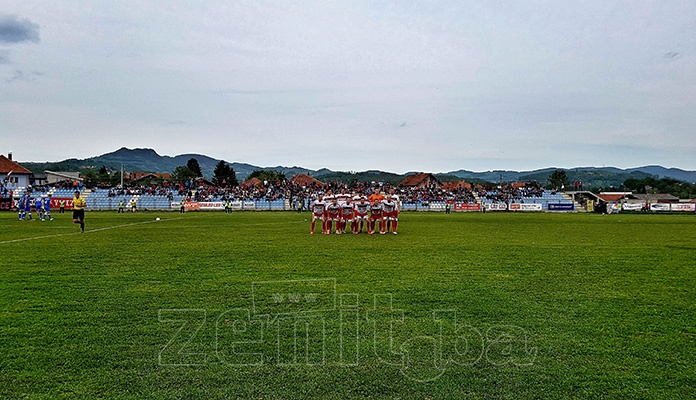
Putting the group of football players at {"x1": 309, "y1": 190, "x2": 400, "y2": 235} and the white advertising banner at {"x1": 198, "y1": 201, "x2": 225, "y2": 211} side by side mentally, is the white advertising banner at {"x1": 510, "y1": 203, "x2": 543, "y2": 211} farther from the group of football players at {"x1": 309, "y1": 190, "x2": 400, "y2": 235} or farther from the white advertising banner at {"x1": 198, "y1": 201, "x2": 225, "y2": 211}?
the group of football players at {"x1": 309, "y1": 190, "x2": 400, "y2": 235}

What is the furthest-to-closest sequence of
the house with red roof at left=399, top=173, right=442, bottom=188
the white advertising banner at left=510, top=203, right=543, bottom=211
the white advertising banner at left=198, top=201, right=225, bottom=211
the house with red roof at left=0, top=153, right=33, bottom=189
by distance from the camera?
the house with red roof at left=399, top=173, right=442, bottom=188
the house with red roof at left=0, top=153, right=33, bottom=189
the white advertising banner at left=510, top=203, right=543, bottom=211
the white advertising banner at left=198, top=201, right=225, bottom=211

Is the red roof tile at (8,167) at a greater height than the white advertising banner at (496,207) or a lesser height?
greater

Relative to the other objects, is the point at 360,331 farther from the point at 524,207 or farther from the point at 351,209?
the point at 524,207

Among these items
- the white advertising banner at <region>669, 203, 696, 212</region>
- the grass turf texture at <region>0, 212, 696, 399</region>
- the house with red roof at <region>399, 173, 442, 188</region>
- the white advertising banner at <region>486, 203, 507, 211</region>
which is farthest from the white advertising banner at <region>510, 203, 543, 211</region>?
the house with red roof at <region>399, 173, 442, 188</region>

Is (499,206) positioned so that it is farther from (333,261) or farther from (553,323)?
(553,323)

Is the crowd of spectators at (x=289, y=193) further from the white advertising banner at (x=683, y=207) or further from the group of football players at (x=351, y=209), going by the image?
the group of football players at (x=351, y=209)

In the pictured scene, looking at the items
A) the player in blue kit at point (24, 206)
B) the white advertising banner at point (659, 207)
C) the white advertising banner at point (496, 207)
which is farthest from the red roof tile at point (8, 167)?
the white advertising banner at point (659, 207)

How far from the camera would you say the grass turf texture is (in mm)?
4633

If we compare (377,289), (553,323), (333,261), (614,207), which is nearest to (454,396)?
(553,323)

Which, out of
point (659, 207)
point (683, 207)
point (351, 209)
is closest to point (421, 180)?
point (659, 207)

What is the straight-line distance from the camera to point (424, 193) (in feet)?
224

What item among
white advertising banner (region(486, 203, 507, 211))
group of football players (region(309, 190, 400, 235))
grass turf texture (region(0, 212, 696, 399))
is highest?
group of football players (region(309, 190, 400, 235))

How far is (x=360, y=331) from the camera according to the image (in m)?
6.23

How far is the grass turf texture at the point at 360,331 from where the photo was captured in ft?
15.2
